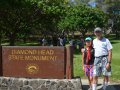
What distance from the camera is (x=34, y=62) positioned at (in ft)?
38.3

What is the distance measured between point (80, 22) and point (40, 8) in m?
20.4

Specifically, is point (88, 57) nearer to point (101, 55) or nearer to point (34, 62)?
point (101, 55)

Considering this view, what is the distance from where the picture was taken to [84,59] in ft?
35.7

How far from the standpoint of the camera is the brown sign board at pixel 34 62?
1152 centimetres

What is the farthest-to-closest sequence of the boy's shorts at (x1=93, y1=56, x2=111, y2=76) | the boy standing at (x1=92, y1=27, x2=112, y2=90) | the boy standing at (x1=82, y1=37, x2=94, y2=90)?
1. the boy standing at (x1=82, y1=37, x2=94, y2=90)
2. the boy's shorts at (x1=93, y1=56, x2=111, y2=76)
3. the boy standing at (x1=92, y1=27, x2=112, y2=90)

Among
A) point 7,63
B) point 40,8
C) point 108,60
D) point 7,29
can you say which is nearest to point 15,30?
point 7,29

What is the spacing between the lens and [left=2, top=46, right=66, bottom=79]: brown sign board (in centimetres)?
1152

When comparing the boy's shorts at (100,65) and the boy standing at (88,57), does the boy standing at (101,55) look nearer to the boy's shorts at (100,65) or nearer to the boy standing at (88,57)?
the boy's shorts at (100,65)

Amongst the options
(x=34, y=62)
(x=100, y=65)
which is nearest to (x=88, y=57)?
(x=100, y=65)

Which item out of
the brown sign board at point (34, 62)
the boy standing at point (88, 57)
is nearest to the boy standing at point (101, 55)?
the boy standing at point (88, 57)

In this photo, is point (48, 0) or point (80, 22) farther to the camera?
point (80, 22)

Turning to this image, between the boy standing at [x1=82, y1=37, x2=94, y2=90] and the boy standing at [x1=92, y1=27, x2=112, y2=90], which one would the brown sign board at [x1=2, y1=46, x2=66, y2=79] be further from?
the boy standing at [x1=92, y1=27, x2=112, y2=90]

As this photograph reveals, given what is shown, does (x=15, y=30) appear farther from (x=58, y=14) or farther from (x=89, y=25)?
(x=89, y=25)

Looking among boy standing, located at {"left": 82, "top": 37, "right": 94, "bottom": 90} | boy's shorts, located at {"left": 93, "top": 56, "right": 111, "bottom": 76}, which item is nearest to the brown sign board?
boy standing, located at {"left": 82, "top": 37, "right": 94, "bottom": 90}
